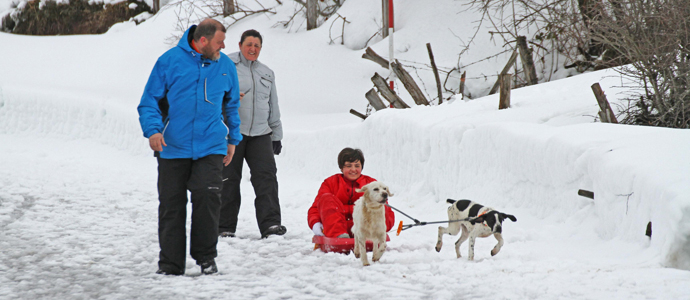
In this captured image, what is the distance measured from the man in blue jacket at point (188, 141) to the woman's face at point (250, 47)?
1.44 meters

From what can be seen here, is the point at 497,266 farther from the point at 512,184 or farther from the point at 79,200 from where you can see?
the point at 79,200

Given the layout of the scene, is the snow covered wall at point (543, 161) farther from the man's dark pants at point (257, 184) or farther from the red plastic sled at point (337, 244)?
the man's dark pants at point (257, 184)

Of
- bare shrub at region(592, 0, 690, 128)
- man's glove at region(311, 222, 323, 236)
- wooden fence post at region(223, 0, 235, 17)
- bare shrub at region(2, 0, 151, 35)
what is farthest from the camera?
bare shrub at region(2, 0, 151, 35)

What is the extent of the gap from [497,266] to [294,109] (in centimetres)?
1019

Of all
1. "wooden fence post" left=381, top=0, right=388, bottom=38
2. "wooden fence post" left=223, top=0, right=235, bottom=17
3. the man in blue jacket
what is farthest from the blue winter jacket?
"wooden fence post" left=223, top=0, right=235, bottom=17

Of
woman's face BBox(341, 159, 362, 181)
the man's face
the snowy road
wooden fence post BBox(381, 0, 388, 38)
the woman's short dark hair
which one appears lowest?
the snowy road

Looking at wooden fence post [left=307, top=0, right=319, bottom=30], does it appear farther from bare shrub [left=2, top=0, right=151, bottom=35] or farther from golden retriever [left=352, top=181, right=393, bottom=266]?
golden retriever [left=352, top=181, right=393, bottom=266]

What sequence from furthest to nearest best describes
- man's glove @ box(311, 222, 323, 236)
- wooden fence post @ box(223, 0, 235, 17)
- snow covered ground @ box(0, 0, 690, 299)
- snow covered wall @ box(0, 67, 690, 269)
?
1. wooden fence post @ box(223, 0, 235, 17)
2. man's glove @ box(311, 222, 323, 236)
3. snow covered wall @ box(0, 67, 690, 269)
4. snow covered ground @ box(0, 0, 690, 299)

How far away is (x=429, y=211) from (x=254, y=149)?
215 centimetres

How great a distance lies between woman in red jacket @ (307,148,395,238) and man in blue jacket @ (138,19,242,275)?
0.99 m

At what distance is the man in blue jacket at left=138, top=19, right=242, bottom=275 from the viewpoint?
4.03 meters

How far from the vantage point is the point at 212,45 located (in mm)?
4125

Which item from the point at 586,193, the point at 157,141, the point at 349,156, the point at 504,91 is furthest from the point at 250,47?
the point at 504,91

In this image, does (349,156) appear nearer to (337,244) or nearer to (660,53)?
(337,244)
